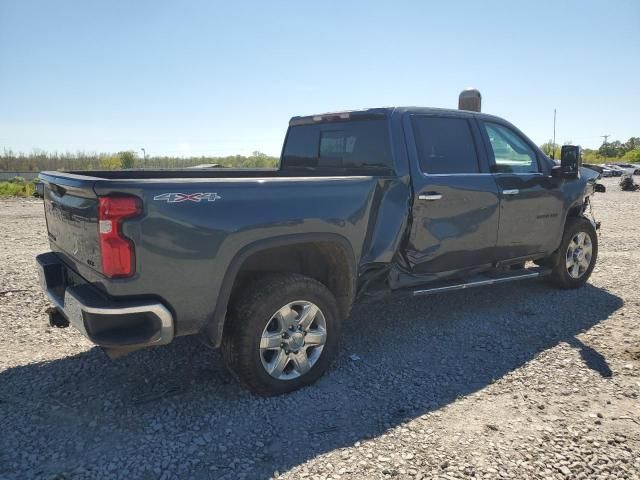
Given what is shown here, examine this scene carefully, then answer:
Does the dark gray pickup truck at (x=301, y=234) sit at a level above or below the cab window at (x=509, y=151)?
below

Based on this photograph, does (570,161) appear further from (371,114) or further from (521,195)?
(371,114)

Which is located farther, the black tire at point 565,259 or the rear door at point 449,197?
the black tire at point 565,259

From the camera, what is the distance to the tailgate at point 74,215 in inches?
109

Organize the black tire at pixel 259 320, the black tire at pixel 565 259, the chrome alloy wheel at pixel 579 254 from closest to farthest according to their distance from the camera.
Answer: the black tire at pixel 259 320
the black tire at pixel 565 259
the chrome alloy wheel at pixel 579 254

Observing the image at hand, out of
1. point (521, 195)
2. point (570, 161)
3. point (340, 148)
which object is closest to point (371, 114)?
point (340, 148)

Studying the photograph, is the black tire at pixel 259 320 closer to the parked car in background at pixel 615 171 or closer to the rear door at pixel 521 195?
the rear door at pixel 521 195

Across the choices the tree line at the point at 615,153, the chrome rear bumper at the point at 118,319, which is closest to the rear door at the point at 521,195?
the chrome rear bumper at the point at 118,319

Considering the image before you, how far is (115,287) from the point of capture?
8.91 ft

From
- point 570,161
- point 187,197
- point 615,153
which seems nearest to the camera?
point 187,197

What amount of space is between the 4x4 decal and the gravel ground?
137cm

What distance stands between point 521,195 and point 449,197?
1.12 metres

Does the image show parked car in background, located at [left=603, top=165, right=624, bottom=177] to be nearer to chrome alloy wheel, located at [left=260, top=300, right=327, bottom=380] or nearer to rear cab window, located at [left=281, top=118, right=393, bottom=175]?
rear cab window, located at [left=281, top=118, right=393, bottom=175]

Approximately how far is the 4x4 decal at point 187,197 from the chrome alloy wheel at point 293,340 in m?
0.89

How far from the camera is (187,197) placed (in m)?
2.79
